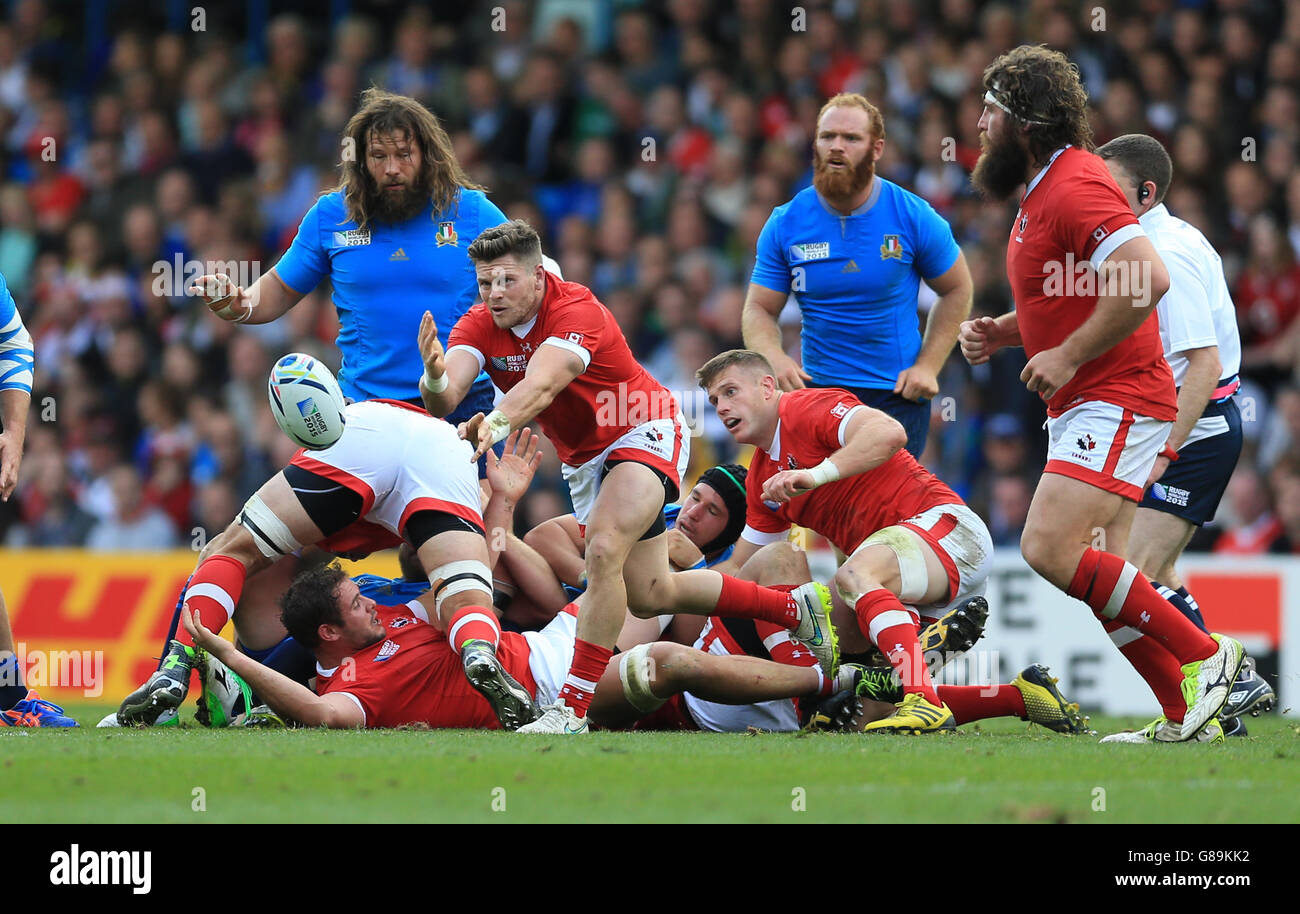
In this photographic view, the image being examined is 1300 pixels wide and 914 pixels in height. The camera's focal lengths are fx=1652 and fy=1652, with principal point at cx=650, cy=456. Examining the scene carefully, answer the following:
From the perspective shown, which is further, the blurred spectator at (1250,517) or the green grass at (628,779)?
the blurred spectator at (1250,517)

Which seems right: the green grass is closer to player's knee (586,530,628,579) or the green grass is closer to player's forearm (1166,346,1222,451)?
player's knee (586,530,628,579)

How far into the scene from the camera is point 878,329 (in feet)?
26.4

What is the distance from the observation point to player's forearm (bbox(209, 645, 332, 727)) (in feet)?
21.3

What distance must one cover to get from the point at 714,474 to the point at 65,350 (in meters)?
8.12

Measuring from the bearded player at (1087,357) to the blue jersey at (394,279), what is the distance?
100 inches

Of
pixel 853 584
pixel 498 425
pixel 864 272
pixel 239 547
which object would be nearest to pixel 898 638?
pixel 853 584

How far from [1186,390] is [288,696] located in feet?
13.0

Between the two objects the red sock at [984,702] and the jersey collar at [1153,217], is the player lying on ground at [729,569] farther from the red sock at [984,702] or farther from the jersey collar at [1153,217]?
the jersey collar at [1153,217]

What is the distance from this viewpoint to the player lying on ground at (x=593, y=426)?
255 inches

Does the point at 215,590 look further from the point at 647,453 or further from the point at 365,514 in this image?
the point at 647,453

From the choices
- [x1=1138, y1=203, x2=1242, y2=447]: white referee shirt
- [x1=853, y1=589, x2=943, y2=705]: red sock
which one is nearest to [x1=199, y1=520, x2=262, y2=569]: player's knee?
[x1=853, y1=589, x2=943, y2=705]: red sock

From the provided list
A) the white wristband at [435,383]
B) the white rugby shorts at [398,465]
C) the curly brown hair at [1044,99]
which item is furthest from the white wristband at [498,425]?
the curly brown hair at [1044,99]

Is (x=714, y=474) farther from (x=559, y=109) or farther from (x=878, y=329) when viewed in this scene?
(x=559, y=109)

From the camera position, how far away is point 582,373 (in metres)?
6.66
